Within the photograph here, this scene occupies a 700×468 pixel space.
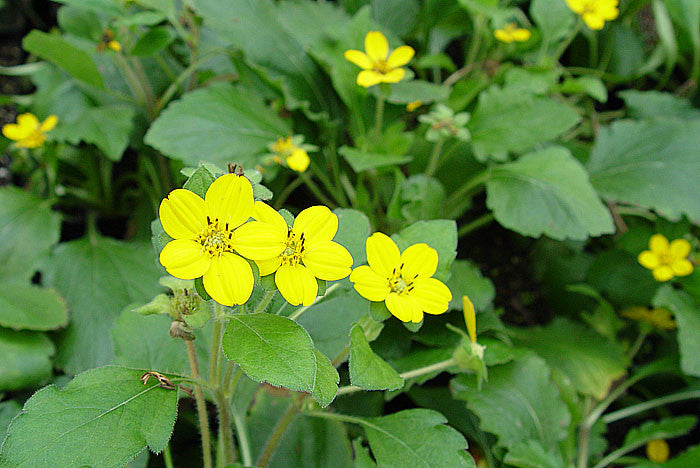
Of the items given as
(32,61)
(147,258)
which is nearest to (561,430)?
(147,258)

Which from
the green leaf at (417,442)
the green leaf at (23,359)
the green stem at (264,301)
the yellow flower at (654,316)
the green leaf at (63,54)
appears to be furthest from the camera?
the yellow flower at (654,316)

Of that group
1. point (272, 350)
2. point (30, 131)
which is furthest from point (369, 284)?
point (30, 131)

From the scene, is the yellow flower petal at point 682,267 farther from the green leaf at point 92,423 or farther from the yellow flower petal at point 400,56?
the green leaf at point 92,423

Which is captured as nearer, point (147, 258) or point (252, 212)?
point (252, 212)

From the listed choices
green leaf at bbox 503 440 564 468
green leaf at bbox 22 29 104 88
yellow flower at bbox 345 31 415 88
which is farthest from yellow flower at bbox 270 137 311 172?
green leaf at bbox 503 440 564 468

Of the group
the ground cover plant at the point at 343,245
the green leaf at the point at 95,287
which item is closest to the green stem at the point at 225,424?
the ground cover plant at the point at 343,245

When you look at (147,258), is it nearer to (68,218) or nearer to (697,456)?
(68,218)

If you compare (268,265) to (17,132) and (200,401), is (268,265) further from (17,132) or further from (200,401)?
(17,132)
